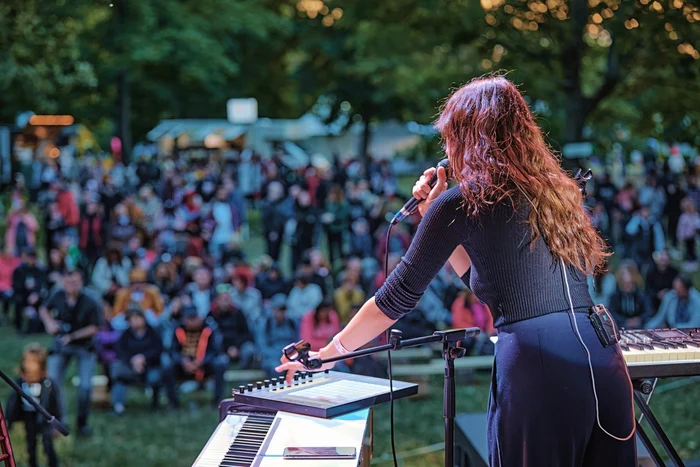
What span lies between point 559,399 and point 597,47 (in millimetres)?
9917

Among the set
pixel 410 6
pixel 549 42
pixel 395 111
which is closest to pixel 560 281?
pixel 549 42

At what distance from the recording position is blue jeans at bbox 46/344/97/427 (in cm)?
814

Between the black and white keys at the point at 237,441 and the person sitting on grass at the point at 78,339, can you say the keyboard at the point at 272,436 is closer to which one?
the black and white keys at the point at 237,441

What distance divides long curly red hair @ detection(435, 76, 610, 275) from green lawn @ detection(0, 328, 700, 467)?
486 centimetres

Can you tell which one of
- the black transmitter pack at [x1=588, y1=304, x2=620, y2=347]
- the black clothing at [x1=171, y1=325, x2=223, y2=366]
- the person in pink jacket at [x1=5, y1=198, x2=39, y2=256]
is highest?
the person in pink jacket at [x1=5, y1=198, x2=39, y2=256]

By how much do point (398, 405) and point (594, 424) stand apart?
6.97 metres

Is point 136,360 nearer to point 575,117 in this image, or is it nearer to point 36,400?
point 36,400

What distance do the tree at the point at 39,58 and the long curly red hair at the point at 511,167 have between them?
8.26m

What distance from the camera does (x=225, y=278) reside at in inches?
421

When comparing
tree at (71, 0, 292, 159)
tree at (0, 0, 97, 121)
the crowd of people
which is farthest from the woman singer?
tree at (71, 0, 292, 159)

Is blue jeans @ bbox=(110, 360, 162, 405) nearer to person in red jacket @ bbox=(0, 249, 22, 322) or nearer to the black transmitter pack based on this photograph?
person in red jacket @ bbox=(0, 249, 22, 322)

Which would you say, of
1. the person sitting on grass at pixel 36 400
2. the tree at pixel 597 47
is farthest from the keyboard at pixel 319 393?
the tree at pixel 597 47

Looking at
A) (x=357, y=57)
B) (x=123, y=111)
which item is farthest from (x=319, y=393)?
(x=123, y=111)

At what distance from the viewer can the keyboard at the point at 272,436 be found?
7.72ft
